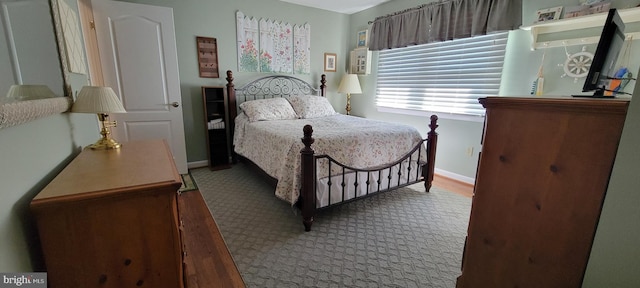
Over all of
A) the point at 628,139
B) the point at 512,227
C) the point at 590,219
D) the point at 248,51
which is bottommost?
the point at 512,227

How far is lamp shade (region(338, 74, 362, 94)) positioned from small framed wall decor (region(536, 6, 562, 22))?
Result: 2.29 meters

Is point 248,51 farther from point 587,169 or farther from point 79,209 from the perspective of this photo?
point 587,169

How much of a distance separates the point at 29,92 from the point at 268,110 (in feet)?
8.13

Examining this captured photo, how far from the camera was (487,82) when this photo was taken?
287cm

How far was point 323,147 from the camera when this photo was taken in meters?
2.15

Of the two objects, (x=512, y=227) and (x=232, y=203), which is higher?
(x=512, y=227)

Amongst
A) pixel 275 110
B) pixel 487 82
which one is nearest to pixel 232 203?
pixel 275 110

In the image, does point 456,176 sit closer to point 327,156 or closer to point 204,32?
point 327,156

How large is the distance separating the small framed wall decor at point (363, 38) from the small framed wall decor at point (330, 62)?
0.45m

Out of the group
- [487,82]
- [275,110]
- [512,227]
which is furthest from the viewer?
[275,110]

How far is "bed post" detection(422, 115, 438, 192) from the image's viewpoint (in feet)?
8.74

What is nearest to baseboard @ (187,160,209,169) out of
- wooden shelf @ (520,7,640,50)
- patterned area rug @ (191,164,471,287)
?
patterned area rug @ (191,164,471,287)

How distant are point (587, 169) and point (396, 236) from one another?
1.41 meters

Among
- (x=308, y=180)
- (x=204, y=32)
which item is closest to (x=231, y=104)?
(x=204, y=32)
